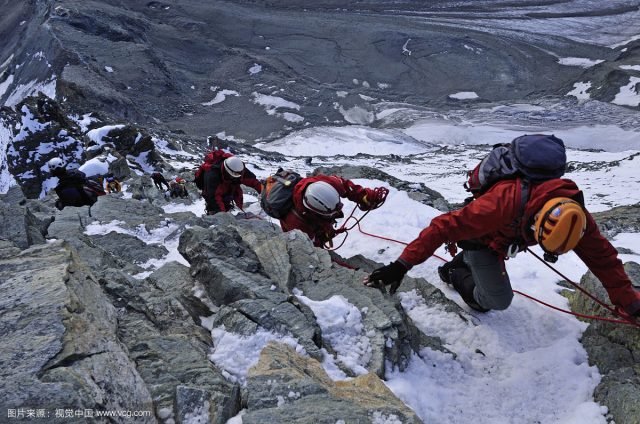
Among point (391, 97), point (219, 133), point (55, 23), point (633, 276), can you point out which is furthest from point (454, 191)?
point (55, 23)

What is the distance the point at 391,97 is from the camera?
5569 cm

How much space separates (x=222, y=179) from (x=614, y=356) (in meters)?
6.38

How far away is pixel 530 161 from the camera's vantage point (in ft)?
10.6

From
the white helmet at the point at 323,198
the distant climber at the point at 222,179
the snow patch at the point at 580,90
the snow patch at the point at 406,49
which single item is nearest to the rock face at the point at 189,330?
the white helmet at the point at 323,198

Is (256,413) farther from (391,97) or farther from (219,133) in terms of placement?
(391,97)

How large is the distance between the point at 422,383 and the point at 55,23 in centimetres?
6915

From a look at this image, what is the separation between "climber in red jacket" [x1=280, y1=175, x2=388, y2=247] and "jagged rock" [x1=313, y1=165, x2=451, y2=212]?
439cm

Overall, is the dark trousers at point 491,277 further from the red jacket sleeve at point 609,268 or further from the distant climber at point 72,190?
the distant climber at point 72,190

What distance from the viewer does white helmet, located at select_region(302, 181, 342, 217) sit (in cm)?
539

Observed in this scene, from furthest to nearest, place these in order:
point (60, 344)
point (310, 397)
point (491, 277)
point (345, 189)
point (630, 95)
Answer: point (630, 95) → point (345, 189) → point (491, 277) → point (310, 397) → point (60, 344)

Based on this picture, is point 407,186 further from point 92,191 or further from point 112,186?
point 112,186

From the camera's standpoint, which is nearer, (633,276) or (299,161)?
(633,276)

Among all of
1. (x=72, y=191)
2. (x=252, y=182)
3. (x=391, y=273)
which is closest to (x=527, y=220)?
(x=391, y=273)

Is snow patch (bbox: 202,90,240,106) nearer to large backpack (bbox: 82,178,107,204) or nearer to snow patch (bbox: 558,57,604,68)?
snow patch (bbox: 558,57,604,68)
